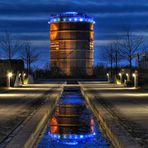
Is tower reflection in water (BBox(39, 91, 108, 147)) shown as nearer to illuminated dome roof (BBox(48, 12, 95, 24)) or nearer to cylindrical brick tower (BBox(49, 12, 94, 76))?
cylindrical brick tower (BBox(49, 12, 94, 76))

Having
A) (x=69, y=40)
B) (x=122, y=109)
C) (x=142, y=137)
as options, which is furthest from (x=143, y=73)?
(x=69, y=40)

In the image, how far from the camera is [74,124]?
66.8 feet

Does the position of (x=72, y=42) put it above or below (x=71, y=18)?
below

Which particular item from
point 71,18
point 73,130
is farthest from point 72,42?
point 73,130

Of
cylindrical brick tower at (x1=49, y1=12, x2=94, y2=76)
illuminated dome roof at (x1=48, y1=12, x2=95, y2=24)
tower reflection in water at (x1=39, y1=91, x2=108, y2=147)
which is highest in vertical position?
illuminated dome roof at (x1=48, y1=12, x2=95, y2=24)

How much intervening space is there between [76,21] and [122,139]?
104 m

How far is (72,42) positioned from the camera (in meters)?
118

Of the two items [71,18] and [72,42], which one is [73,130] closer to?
[72,42]

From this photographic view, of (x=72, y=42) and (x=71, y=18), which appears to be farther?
(x=71, y=18)

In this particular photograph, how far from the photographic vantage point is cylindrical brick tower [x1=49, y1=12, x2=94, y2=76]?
388ft

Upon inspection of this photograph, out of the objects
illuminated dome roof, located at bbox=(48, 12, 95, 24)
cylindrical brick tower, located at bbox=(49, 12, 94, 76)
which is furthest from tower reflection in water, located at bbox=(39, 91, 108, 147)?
illuminated dome roof, located at bbox=(48, 12, 95, 24)

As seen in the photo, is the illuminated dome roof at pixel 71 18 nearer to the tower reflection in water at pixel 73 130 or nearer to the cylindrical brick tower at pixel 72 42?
the cylindrical brick tower at pixel 72 42

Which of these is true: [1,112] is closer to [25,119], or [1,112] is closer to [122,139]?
[25,119]

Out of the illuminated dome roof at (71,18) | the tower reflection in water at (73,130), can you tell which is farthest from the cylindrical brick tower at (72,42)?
the tower reflection in water at (73,130)
